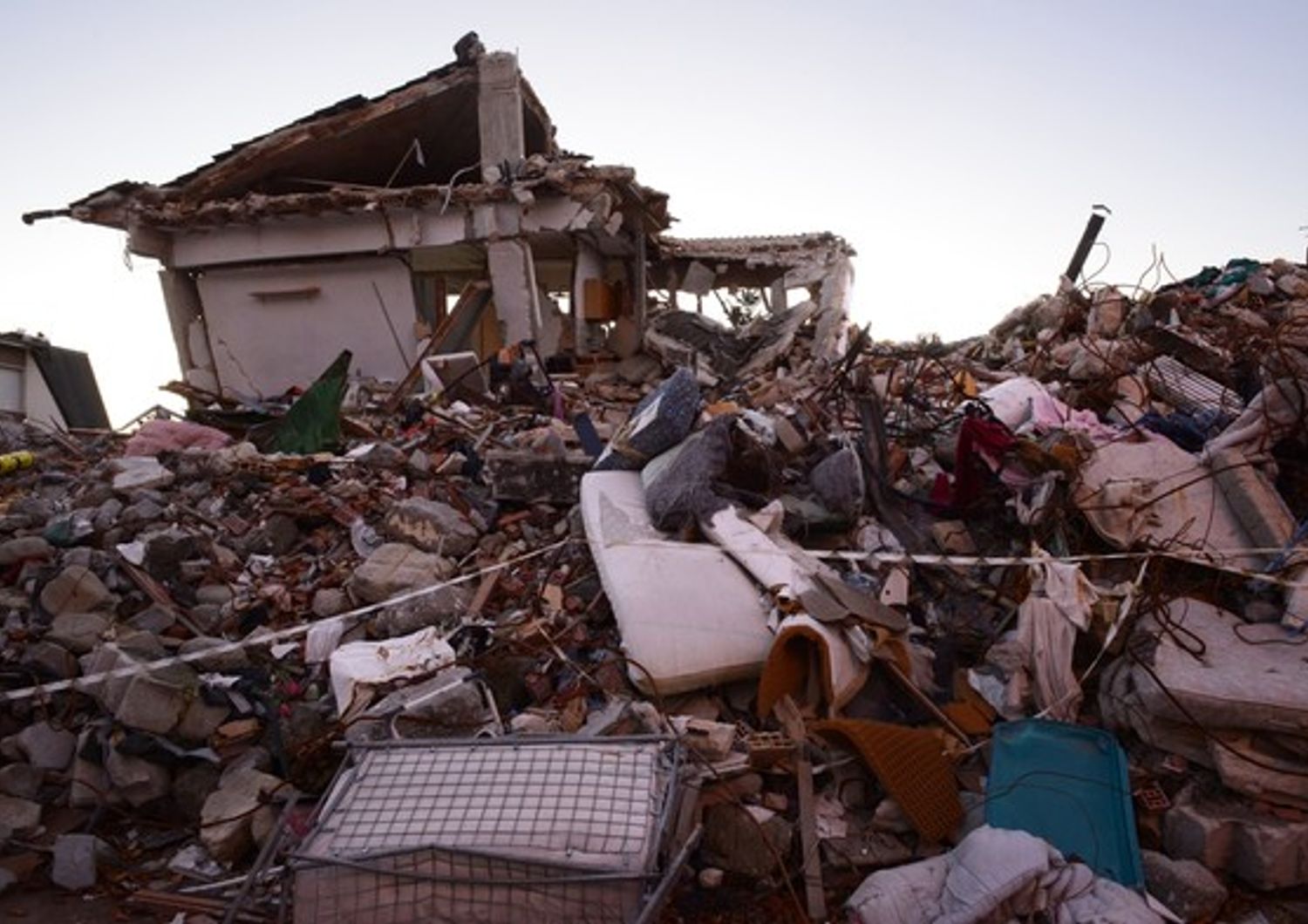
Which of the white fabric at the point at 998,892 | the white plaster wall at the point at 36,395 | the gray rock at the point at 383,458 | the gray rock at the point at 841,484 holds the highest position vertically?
the gray rock at the point at 841,484

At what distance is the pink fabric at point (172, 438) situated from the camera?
6.95m

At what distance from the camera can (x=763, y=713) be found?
359cm

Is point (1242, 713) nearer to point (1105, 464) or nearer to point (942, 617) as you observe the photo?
point (942, 617)

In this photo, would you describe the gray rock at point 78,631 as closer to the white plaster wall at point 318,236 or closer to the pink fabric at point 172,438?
the pink fabric at point 172,438

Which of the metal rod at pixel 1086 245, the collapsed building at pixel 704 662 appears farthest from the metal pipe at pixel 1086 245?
the collapsed building at pixel 704 662

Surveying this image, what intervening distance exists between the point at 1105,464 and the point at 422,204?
7.58m

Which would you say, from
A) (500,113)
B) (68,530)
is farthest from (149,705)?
(500,113)

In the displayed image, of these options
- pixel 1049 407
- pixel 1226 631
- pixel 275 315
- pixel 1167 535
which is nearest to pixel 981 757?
pixel 1226 631

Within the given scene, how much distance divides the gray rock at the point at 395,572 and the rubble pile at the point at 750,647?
3cm

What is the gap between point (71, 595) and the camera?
4.50m

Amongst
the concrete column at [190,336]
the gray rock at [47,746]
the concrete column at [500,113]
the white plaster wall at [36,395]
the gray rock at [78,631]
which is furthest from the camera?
the white plaster wall at [36,395]

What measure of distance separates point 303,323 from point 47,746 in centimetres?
751

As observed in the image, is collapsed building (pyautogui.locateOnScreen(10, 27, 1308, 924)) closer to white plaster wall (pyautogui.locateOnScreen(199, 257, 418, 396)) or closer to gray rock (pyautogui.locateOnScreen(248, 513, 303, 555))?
gray rock (pyautogui.locateOnScreen(248, 513, 303, 555))

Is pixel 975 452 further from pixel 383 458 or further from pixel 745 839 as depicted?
pixel 383 458
